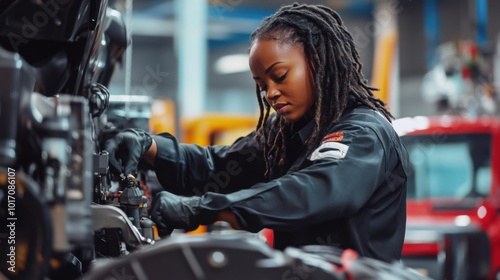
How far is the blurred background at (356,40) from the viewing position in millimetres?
11073

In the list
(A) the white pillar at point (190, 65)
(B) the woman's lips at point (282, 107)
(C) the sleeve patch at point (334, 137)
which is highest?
(A) the white pillar at point (190, 65)

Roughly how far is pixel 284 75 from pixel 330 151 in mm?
269

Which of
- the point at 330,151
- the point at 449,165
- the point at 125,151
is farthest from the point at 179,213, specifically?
the point at 449,165

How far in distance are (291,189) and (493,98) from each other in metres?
7.92

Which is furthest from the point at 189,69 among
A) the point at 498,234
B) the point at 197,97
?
the point at 498,234

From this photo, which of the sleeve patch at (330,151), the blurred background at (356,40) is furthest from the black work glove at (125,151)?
the blurred background at (356,40)

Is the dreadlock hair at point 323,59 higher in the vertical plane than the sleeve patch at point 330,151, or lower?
higher

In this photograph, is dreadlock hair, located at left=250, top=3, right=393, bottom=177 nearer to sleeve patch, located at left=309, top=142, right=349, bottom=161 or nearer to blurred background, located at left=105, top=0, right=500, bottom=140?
sleeve patch, located at left=309, top=142, right=349, bottom=161

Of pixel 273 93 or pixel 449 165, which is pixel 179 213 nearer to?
pixel 273 93

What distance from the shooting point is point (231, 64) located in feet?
72.2

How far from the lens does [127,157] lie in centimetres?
260

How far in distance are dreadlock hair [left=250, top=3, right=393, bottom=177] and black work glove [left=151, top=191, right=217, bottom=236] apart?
18.0 inches

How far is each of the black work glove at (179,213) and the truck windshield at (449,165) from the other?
17.6 feet

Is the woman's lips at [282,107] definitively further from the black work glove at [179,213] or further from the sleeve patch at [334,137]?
the black work glove at [179,213]
